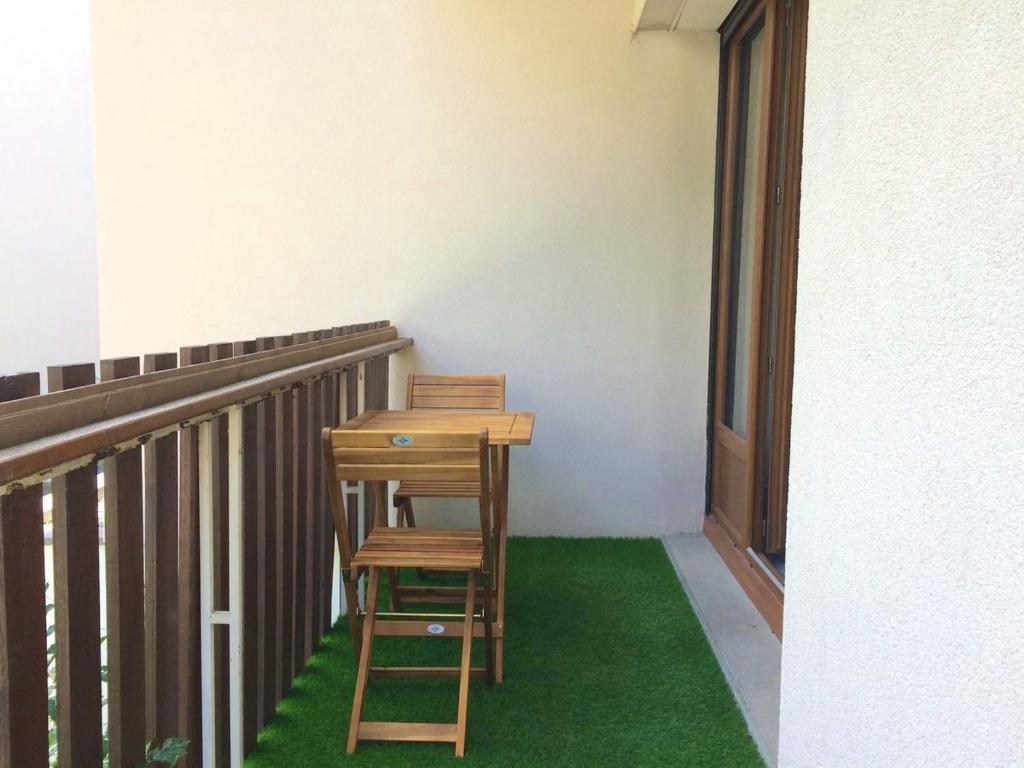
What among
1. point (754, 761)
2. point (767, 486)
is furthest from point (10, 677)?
point (767, 486)

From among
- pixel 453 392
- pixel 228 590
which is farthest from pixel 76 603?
pixel 453 392

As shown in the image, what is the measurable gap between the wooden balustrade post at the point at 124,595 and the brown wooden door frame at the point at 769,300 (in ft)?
7.89

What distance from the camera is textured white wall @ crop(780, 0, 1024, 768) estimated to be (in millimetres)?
1183

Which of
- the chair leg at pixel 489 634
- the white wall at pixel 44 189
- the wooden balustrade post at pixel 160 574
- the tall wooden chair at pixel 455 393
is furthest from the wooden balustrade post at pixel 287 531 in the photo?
the white wall at pixel 44 189

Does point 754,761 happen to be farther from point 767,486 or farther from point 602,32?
point 602,32

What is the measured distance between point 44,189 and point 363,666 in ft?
31.7

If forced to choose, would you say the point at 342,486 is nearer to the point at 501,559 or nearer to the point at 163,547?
the point at 501,559

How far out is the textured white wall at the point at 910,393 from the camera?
118 centimetres

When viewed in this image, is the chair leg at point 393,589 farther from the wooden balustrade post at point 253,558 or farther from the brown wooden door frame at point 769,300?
the brown wooden door frame at point 769,300

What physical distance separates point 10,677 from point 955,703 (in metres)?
1.47

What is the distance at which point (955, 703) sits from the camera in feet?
4.24

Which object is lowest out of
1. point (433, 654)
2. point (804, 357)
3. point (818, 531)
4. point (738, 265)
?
point (433, 654)

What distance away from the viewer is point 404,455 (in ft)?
8.29

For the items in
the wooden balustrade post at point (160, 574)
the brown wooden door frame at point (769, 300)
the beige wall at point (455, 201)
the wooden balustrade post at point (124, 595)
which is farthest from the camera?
the beige wall at point (455, 201)
